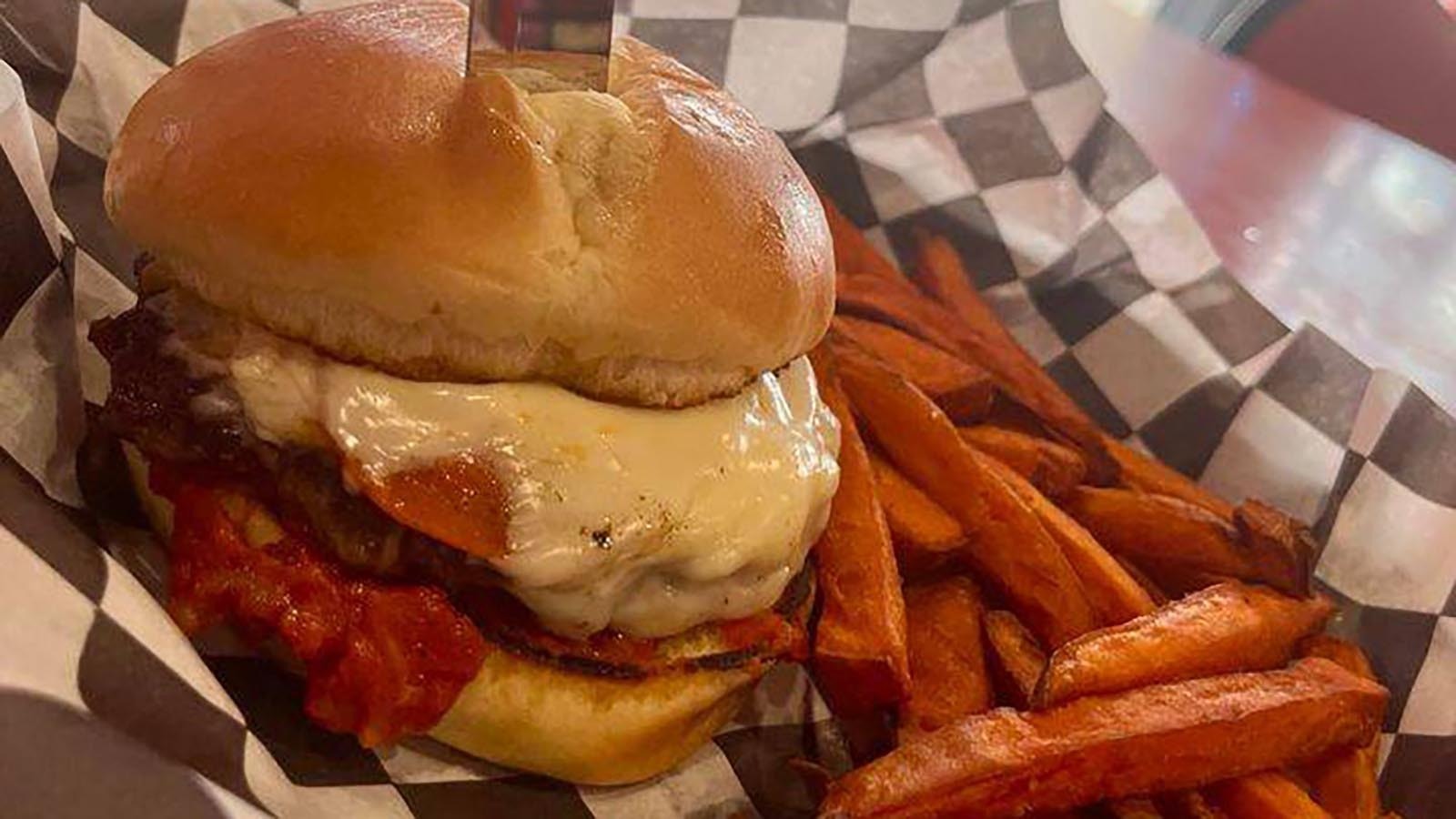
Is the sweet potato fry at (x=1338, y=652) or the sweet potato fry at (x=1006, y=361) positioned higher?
the sweet potato fry at (x=1006, y=361)

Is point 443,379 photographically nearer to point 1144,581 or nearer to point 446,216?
point 446,216

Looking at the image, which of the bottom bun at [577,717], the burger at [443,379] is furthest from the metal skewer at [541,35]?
the bottom bun at [577,717]

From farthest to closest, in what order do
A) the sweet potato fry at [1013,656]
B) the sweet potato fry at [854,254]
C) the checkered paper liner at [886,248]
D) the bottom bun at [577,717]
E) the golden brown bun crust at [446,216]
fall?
1. the sweet potato fry at [854,254]
2. the sweet potato fry at [1013,656]
3. the bottom bun at [577,717]
4. the golden brown bun crust at [446,216]
5. the checkered paper liner at [886,248]

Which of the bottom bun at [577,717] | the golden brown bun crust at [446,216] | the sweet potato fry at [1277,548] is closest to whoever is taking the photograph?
the golden brown bun crust at [446,216]

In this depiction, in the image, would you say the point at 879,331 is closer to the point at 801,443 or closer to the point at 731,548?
the point at 801,443

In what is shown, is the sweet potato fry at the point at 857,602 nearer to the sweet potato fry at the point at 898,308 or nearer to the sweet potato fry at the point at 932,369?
the sweet potato fry at the point at 932,369

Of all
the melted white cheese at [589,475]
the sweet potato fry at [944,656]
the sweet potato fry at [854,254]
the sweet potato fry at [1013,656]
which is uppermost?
the melted white cheese at [589,475]
